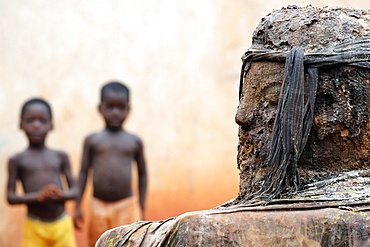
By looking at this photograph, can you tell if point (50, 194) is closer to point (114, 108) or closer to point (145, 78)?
point (114, 108)

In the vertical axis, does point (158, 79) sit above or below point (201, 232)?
above

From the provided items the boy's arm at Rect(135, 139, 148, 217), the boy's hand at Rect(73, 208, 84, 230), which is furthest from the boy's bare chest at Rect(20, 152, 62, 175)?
the boy's arm at Rect(135, 139, 148, 217)

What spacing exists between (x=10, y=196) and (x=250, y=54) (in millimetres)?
4502

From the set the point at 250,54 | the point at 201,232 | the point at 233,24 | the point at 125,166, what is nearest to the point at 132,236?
the point at 201,232

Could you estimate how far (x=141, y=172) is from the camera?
7.94 meters

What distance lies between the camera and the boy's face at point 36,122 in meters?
7.73

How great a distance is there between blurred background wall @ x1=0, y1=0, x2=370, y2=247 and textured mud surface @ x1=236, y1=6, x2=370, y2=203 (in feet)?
16.4

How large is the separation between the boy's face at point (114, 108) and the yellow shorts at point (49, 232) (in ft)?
2.23

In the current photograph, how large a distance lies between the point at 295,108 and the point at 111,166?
14.7 feet

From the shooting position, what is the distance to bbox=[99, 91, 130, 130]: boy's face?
7695 mm

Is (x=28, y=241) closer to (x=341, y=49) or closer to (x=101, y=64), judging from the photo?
(x=101, y=64)

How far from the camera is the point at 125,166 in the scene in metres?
7.70

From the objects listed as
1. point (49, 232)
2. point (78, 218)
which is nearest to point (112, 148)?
point (78, 218)

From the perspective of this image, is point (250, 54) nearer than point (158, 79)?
Yes
